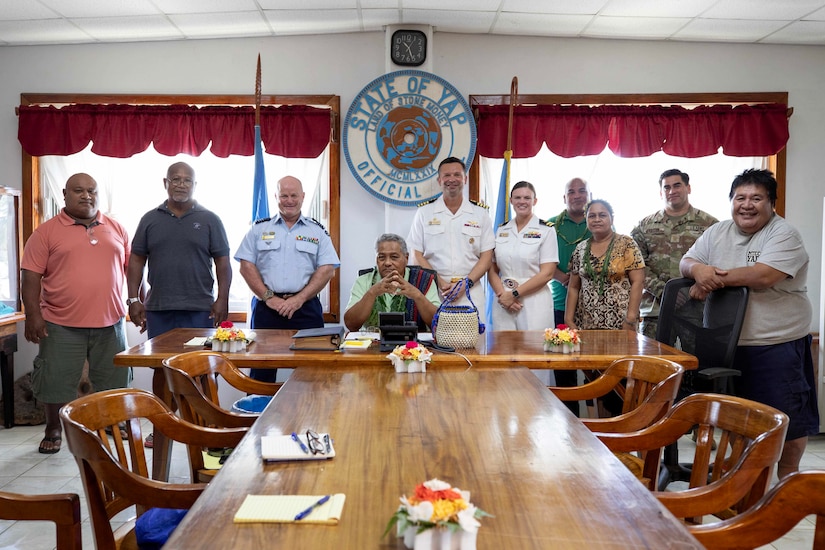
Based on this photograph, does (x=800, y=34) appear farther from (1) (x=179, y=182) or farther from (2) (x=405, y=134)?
(1) (x=179, y=182)

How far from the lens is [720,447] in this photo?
6.10ft

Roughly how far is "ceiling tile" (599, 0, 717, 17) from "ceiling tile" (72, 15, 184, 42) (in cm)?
300

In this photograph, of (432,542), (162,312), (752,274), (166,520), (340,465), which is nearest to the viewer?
(432,542)

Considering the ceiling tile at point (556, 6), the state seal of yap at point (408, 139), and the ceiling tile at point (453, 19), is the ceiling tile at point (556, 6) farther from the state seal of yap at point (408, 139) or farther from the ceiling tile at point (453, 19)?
the state seal of yap at point (408, 139)

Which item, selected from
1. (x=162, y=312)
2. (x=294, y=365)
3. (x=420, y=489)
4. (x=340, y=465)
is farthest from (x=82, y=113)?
(x=420, y=489)

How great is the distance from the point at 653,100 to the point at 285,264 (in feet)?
9.90

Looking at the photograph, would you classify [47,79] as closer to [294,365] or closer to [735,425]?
[294,365]

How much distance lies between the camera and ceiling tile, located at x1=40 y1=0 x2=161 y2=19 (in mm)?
4258

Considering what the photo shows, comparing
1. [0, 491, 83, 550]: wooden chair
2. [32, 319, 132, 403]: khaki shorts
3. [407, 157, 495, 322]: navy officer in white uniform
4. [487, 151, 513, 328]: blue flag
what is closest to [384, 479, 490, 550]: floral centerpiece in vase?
[0, 491, 83, 550]: wooden chair

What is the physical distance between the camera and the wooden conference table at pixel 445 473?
118 centimetres

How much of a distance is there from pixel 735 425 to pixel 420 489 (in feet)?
3.64

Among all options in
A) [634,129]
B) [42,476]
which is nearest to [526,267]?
[634,129]

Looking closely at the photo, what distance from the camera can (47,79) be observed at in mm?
5086

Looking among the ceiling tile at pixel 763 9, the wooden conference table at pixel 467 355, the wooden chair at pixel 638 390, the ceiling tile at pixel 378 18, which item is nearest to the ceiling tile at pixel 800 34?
the ceiling tile at pixel 763 9
